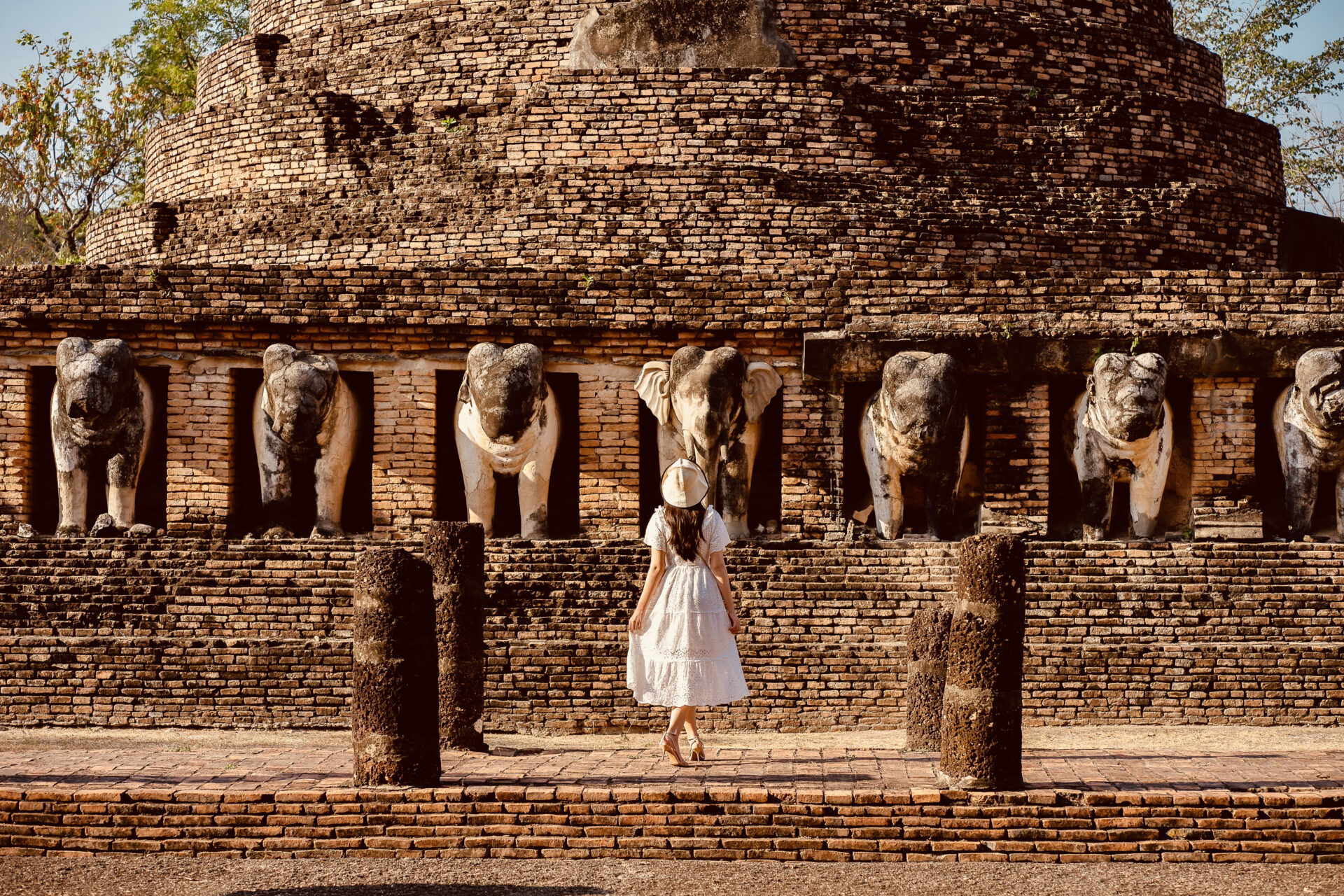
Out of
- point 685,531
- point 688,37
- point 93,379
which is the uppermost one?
point 688,37

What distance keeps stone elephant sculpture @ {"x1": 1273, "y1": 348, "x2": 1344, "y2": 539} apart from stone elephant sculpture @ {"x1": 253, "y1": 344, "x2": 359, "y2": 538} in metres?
6.26

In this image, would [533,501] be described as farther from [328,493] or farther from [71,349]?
[71,349]

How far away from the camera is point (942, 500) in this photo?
9.56 m

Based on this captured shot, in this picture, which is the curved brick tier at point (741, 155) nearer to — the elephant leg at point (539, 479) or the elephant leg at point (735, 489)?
Answer: the elephant leg at point (539, 479)

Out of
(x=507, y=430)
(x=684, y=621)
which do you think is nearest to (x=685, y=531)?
(x=684, y=621)

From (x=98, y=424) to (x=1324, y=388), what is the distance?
8003mm

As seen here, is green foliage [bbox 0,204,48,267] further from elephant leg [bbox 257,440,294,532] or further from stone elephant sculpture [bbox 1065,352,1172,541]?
stone elephant sculpture [bbox 1065,352,1172,541]

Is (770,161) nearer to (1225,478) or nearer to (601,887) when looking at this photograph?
(1225,478)

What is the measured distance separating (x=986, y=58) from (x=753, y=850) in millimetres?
9245

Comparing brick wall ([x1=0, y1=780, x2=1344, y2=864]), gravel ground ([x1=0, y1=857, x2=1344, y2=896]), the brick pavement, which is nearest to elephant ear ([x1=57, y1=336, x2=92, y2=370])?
the brick pavement

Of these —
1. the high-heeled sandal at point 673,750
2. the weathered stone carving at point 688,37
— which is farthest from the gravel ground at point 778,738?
the weathered stone carving at point 688,37

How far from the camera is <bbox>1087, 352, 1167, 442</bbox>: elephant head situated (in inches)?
360

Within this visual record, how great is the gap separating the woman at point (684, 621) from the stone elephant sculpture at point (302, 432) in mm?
3636

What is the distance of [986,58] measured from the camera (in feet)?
42.8
